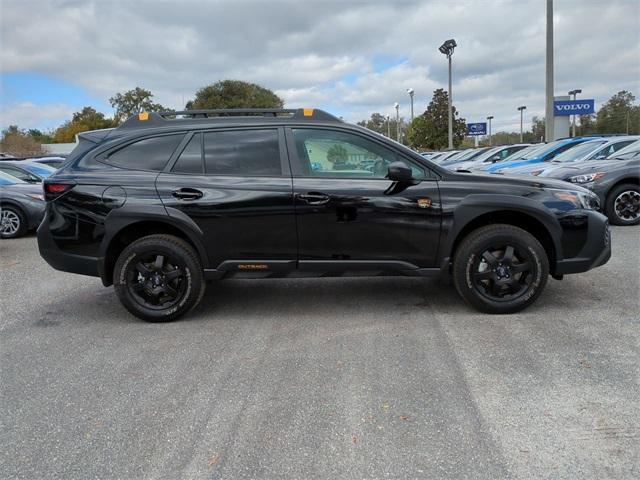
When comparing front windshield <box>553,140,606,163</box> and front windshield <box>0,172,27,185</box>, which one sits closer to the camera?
front windshield <box>0,172,27,185</box>

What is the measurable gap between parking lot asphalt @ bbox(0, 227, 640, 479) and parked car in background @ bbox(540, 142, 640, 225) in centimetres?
420

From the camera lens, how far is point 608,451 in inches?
101

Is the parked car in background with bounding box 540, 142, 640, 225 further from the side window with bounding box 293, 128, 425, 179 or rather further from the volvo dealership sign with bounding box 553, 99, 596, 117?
the volvo dealership sign with bounding box 553, 99, 596, 117

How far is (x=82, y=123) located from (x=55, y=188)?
88.5 m

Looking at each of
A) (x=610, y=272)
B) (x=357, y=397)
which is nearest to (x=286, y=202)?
(x=357, y=397)

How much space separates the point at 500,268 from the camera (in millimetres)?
4469

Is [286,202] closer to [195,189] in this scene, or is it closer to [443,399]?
[195,189]

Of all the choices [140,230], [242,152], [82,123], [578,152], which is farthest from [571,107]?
[82,123]

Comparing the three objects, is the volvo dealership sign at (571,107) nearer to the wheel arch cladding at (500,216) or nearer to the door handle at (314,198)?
the wheel arch cladding at (500,216)

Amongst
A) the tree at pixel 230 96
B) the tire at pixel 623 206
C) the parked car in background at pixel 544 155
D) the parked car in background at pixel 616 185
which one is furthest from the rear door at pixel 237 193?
the tree at pixel 230 96

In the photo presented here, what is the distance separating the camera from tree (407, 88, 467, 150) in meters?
47.9

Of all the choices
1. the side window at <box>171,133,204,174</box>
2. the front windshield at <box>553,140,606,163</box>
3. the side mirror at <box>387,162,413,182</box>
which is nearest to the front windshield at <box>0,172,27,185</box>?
the side window at <box>171,133,204,174</box>

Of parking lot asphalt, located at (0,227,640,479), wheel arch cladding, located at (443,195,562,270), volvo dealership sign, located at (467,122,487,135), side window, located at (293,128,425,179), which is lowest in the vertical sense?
parking lot asphalt, located at (0,227,640,479)

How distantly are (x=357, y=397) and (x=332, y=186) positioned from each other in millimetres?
1906
